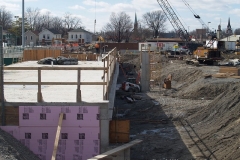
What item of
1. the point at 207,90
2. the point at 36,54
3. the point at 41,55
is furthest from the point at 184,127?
the point at 41,55

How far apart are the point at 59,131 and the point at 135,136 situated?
6.17 metres

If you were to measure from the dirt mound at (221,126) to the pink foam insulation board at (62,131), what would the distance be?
163 inches

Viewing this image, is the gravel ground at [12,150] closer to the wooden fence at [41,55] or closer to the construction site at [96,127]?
the construction site at [96,127]

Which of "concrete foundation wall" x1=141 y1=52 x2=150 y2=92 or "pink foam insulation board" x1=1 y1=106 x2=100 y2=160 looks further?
"concrete foundation wall" x1=141 y1=52 x2=150 y2=92

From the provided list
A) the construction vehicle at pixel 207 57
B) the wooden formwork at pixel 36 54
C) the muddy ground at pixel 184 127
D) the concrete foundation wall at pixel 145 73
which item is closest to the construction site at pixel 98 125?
the muddy ground at pixel 184 127

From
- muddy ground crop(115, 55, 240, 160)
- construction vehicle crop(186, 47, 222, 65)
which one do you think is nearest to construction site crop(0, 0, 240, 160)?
muddy ground crop(115, 55, 240, 160)

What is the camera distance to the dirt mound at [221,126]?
41.7 feet

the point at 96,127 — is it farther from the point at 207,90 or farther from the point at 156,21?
the point at 156,21

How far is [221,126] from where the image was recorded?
49.1 ft

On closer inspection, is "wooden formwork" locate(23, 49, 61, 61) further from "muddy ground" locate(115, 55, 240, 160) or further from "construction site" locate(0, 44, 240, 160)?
"construction site" locate(0, 44, 240, 160)

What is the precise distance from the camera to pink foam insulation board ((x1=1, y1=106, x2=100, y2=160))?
37.5ft

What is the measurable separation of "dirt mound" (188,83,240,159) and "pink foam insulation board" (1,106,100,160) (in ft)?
13.6

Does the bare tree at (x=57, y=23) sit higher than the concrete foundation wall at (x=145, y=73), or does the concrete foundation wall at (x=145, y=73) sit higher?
the bare tree at (x=57, y=23)

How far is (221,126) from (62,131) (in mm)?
6529
